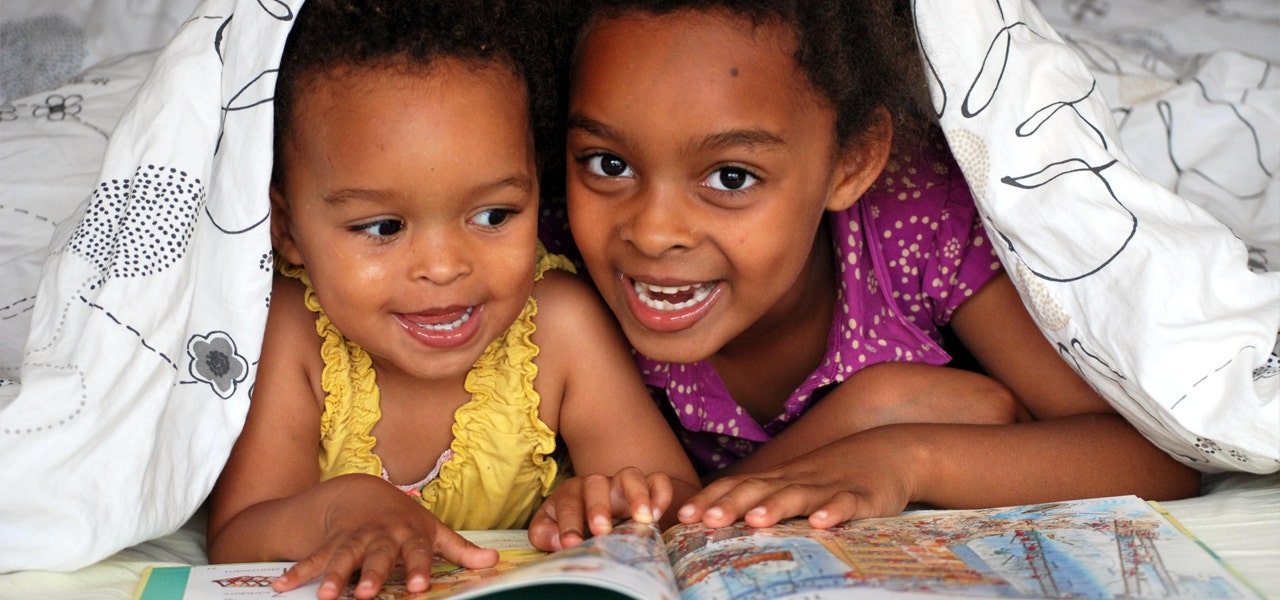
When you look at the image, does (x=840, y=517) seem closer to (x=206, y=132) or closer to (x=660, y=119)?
(x=660, y=119)

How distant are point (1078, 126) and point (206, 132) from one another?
2.41ft

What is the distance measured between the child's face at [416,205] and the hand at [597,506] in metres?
0.20

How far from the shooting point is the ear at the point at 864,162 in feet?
3.86

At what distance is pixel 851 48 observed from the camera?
3.70 feet

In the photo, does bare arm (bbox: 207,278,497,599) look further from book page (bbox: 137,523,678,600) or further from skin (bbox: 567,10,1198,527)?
skin (bbox: 567,10,1198,527)

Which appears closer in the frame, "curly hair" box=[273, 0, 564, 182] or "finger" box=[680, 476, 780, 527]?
"finger" box=[680, 476, 780, 527]

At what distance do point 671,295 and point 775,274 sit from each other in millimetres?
102

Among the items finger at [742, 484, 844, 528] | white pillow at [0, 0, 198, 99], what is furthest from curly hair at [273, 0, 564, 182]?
white pillow at [0, 0, 198, 99]

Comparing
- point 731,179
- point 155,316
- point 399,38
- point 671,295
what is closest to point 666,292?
point 671,295

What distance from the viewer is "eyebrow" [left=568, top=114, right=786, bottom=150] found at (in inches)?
40.4

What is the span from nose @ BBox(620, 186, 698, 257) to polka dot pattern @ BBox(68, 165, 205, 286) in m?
0.36

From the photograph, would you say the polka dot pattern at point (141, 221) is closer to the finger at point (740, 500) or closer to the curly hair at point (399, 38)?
the curly hair at point (399, 38)

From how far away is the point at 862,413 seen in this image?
46.0 inches

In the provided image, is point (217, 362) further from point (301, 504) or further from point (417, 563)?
point (417, 563)
